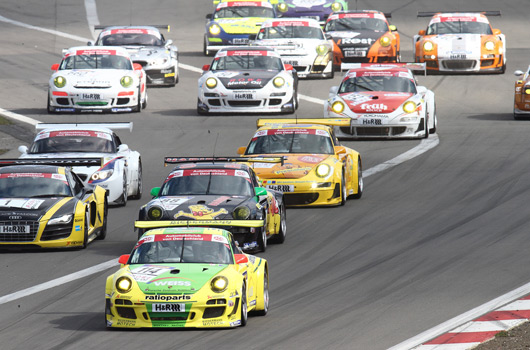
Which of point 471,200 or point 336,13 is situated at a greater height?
point 336,13

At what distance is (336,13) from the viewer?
38.2 metres

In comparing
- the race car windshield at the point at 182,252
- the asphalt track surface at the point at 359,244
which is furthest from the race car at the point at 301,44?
the race car windshield at the point at 182,252

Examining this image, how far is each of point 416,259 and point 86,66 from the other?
52.4 feet

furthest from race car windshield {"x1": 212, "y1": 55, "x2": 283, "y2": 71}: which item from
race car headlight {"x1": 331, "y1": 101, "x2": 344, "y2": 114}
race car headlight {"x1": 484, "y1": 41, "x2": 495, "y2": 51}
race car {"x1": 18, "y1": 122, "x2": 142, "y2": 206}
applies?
race car {"x1": 18, "y1": 122, "x2": 142, "y2": 206}

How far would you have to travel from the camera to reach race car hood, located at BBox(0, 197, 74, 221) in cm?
1714

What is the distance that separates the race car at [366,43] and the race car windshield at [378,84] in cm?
771

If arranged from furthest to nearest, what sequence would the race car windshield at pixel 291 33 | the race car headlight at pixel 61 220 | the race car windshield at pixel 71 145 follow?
the race car windshield at pixel 291 33 < the race car windshield at pixel 71 145 < the race car headlight at pixel 61 220

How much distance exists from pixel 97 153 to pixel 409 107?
7742 millimetres

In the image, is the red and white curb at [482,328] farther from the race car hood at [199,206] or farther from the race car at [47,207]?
the race car at [47,207]

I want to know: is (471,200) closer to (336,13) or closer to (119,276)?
(119,276)

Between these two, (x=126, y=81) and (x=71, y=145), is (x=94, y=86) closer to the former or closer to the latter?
(x=126, y=81)

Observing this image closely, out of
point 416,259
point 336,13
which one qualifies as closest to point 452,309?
point 416,259

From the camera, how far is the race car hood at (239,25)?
38.2 metres

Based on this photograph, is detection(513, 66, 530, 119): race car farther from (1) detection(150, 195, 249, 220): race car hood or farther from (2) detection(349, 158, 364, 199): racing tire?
(1) detection(150, 195, 249, 220): race car hood
